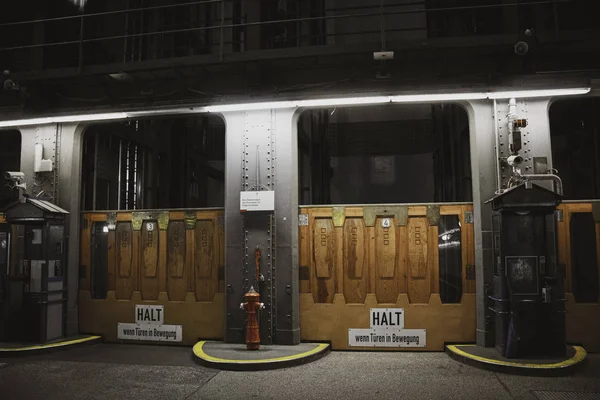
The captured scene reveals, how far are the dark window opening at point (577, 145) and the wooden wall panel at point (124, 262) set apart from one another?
11.0m

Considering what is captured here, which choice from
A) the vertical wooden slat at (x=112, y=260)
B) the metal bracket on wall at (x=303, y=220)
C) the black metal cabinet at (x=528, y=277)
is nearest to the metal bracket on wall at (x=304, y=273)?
the metal bracket on wall at (x=303, y=220)

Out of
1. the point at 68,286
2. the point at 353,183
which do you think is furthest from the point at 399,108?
the point at 68,286

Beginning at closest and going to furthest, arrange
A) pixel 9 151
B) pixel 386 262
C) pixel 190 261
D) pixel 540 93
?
pixel 540 93
pixel 386 262
pixel 190 261
pixel 9 151

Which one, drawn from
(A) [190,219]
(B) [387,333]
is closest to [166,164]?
(A) [190,219]

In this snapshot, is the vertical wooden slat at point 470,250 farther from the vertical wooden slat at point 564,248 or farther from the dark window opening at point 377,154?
the dark window opening at point 377,154

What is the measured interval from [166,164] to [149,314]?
6.12 metres

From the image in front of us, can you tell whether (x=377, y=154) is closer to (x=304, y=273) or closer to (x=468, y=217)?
(x=468, y=217)

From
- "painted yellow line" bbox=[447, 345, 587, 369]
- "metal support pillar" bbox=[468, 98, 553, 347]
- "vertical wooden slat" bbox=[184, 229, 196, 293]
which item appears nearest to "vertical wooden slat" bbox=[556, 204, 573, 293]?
"metal support pillar" bbox=[468, 98, 553, 347]

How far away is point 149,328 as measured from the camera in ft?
32.4

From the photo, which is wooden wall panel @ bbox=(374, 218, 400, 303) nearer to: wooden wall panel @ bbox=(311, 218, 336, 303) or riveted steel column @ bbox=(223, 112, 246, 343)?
wooden wall panel @ bbox=(311, 218, 336, 303)

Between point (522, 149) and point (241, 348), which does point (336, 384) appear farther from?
point (522, 149)

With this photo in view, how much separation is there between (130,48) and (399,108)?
7623 mm

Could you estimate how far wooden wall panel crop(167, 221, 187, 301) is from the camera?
32.7 feet

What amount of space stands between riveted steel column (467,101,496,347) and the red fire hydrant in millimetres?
4194
